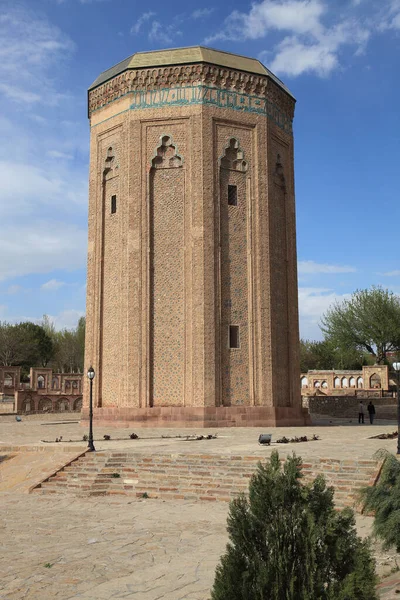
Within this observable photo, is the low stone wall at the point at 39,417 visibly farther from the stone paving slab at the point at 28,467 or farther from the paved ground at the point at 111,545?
the paved ground at the point at 111,545

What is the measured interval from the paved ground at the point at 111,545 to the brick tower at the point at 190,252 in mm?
7753

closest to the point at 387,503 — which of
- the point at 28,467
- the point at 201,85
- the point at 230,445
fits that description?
the point at 230,445

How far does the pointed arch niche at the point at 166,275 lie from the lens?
66.8ft

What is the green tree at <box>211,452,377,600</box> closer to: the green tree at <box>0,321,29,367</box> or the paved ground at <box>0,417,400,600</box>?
the paved ground at <box>0,417,400,600</box>

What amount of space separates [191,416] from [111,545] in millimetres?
12418

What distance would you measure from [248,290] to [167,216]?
12.8 ft

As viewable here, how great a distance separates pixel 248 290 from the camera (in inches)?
838

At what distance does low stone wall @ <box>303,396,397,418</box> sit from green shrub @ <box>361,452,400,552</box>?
93.6 ft

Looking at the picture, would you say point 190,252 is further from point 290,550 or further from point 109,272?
point 290,550

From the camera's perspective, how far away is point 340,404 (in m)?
34.8

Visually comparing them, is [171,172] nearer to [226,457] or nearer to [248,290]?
[248,290]

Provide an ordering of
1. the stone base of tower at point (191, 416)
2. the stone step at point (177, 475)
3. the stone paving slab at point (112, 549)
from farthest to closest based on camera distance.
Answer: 1. the stone base of tower at point (191, 416)
2. the stone step at point (177, 475)
3. the stone paving slab at point (112, 549)

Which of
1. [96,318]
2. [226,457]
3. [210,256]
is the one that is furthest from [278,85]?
[226,457]

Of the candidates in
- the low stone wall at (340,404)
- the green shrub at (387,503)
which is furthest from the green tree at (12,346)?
the green shrub at (387,503)
